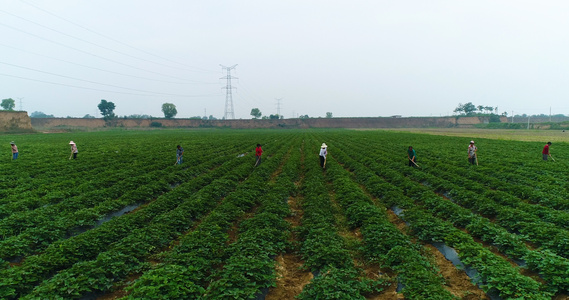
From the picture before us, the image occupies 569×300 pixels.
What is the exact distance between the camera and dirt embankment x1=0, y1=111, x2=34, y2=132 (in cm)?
6856

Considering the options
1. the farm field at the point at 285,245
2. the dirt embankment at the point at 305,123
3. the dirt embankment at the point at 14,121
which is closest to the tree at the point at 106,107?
the dirt embankment at the point at 305,123

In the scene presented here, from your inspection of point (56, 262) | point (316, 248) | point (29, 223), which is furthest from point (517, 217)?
point (29, 223)

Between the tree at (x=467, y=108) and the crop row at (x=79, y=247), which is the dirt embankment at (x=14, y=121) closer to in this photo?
the crop row at (x=79, y=247)

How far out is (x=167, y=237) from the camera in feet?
26.2

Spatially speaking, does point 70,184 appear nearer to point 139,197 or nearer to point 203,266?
point 139,197

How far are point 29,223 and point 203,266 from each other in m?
6.08

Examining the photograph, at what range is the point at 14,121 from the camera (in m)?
70.2

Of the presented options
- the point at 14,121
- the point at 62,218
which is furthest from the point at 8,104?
the point at 62,218

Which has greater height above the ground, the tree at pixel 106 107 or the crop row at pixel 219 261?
the tree at pixel 106 107

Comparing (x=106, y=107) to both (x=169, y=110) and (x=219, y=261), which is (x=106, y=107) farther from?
(x=219, y=261)

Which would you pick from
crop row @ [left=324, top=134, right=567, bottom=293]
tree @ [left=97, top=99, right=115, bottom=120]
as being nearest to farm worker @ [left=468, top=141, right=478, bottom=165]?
crop row @ [left=324, top=134, right=567, bottom=293]

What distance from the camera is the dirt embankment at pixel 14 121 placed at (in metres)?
68.6

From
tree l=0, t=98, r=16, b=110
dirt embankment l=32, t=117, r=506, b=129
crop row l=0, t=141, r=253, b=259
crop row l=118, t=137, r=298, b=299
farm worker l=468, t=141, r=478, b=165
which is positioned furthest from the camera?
tree l=0, t=98, r=16, b=110

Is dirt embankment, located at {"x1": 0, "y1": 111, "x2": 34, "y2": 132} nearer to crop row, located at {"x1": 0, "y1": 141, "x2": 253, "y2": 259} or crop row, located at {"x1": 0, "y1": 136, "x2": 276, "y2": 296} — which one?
crop row, located at {"x1": 0, "y1": 141, "x2": 253, "y2": 259}
